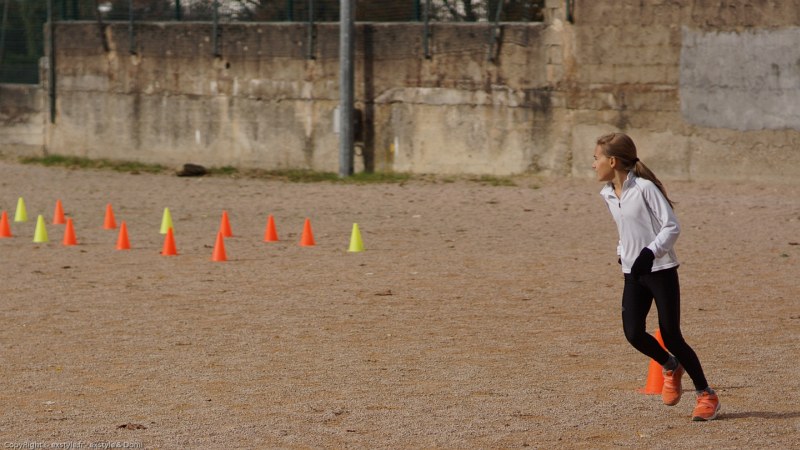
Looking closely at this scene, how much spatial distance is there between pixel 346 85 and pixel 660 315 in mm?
15017

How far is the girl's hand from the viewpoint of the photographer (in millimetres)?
5953

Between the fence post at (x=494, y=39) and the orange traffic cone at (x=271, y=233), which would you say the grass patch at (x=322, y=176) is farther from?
the orange traffic cone at (x=271, y=233)

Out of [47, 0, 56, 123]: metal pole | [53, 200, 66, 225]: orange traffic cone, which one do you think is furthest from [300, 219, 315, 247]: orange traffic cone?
[47, 0, 56, 123]: metal pole

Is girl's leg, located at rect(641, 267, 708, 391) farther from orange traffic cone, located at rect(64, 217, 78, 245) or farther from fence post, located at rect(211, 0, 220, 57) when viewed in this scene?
fence post, located at rect(211, 0, 220, 57)

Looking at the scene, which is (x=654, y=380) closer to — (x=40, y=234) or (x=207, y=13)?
(x=40, y=234)

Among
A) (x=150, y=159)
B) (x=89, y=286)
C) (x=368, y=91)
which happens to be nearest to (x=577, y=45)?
(x=368, y=91)

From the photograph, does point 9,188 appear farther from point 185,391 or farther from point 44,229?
point 185,391

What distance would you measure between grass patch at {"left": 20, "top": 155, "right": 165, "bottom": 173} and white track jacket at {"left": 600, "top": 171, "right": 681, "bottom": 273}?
17788 millimetres

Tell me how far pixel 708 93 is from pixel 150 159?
35.4 feet

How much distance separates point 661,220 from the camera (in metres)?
6.04

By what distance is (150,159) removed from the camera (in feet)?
79.2

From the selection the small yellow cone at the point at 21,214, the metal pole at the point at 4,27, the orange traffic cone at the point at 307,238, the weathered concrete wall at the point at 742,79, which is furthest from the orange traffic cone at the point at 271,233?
the metal pole at the point at 4,27

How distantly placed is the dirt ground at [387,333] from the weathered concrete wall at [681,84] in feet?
6.72

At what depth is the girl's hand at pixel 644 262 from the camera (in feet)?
19.5
